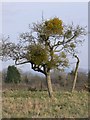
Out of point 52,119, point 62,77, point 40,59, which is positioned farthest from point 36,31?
point 62,77

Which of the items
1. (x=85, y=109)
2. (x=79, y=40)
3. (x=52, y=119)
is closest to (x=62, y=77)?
(x=79, y=40)

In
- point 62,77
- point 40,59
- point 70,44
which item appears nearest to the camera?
point 40,59

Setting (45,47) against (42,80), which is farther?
(42,80)

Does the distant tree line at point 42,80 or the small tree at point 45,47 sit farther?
the distant tree line at point 42,80

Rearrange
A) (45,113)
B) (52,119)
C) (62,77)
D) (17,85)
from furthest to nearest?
(62,77) → (17,85) → (45,113) → (52,119)

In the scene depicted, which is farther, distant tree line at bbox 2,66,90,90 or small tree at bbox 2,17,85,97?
distant tree line at bbox 2,66,90,90

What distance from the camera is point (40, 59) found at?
14.5m

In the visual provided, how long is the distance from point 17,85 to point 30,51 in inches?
453

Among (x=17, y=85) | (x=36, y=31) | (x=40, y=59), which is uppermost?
(x=36, y=31)

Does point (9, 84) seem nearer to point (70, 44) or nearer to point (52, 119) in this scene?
point (70, 44)

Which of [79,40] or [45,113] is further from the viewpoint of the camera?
[79,40]

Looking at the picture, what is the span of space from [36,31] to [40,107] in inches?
190

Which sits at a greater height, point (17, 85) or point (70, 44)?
point (70, 44)

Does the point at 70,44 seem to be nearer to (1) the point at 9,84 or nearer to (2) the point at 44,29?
(2) the point at 44,29
